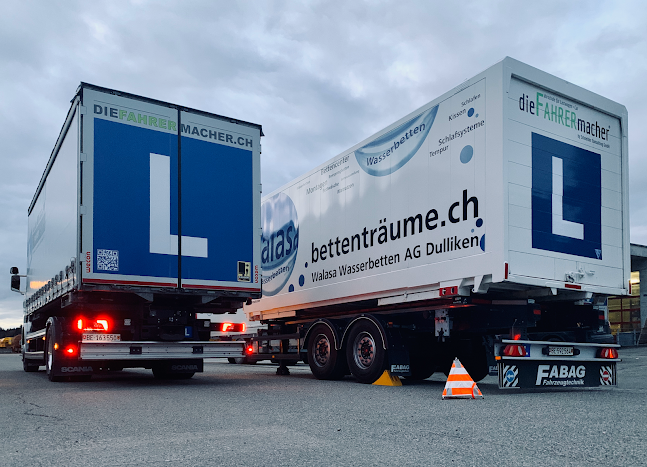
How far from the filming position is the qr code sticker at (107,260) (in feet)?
30.3

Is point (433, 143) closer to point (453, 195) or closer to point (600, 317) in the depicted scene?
point (453, 195)

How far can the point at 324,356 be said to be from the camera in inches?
469

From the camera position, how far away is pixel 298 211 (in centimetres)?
1340

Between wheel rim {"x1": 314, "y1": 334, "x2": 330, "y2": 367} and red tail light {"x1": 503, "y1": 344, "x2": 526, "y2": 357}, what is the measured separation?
3984 mm

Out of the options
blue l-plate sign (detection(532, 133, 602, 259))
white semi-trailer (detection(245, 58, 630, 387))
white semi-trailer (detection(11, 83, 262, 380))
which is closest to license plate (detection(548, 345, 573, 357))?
white semi-trailer (detection(245, 58, 630, 387))

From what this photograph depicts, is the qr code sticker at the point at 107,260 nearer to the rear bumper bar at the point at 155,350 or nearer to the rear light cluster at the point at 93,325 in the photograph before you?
the rear light cluster at the point at 93,325

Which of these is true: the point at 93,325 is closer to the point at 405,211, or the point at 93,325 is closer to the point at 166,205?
the point at 166,205

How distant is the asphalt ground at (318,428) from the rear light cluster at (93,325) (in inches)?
42.4

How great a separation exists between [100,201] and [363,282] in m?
4.38

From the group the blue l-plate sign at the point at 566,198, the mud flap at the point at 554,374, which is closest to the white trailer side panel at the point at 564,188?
the blue l-plate sign at the point at 566,198

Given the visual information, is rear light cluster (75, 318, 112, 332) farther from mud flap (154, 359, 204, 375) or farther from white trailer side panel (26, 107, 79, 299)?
mud flap (154, 359, 204, 375)

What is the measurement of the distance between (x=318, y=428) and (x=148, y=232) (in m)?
5.11

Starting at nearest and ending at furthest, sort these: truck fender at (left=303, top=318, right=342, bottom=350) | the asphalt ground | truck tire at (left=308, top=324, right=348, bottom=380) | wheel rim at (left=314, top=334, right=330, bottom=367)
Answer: the asphalt ground, truck fender at (left=303, top=318, right=342, bottom=350), truck tire at (left=308, top=324, right=348, bottom=380), wheel rim at (left=314, top=334, right=330, bottom=367)

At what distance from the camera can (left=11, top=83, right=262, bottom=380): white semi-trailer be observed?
9.31 metres
